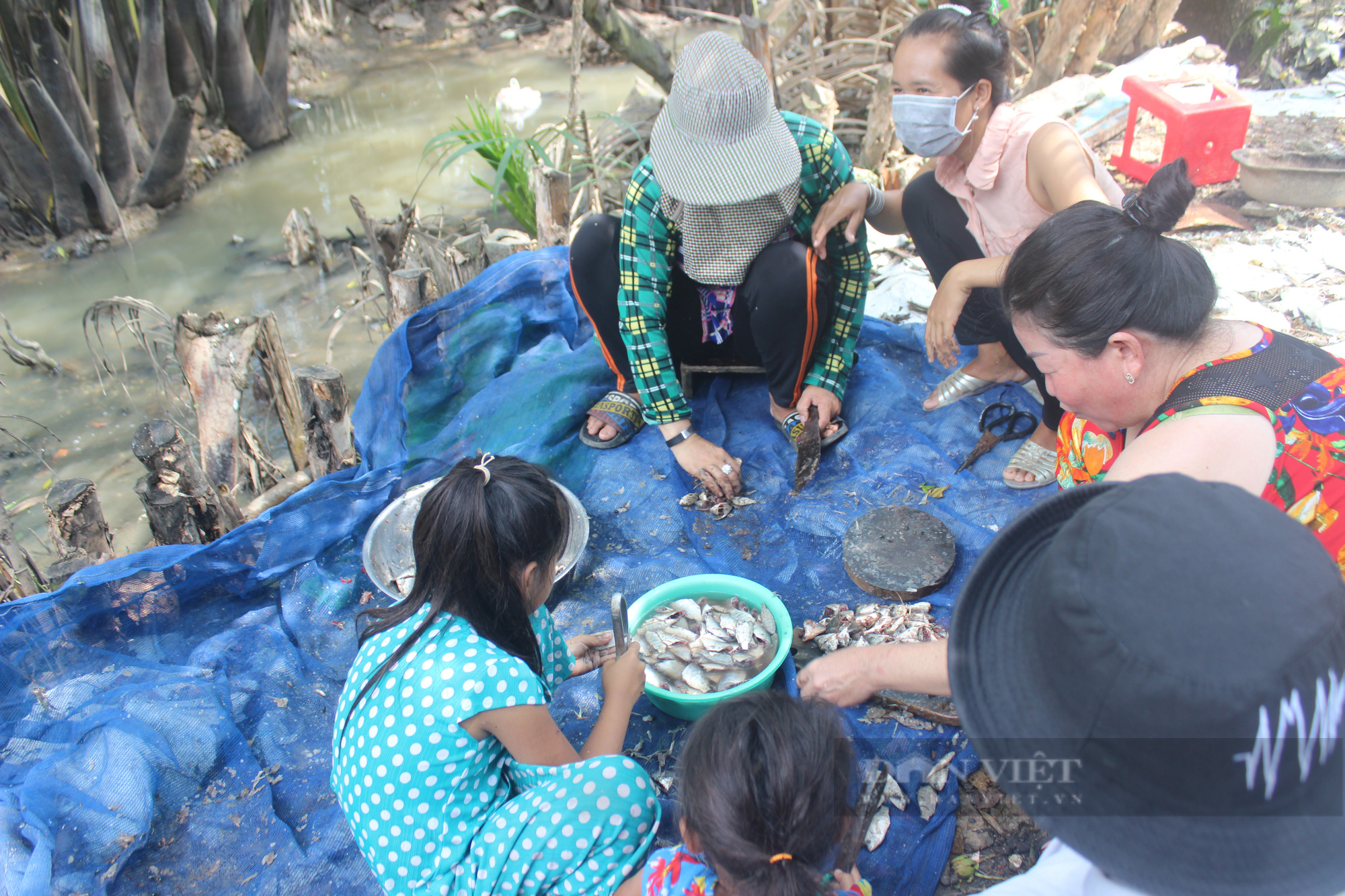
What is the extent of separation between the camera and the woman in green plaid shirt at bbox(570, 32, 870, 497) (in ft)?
7.30

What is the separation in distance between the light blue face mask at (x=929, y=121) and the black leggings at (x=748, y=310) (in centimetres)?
45

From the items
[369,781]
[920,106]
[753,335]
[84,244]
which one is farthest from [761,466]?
[84,244]

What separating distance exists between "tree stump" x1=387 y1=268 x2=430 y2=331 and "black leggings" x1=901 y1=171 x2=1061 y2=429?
6.35ft

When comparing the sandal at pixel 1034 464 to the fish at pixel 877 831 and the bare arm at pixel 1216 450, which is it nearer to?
the bare arm at pixel 1216 450

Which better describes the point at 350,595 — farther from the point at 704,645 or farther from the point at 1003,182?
the point at 1003,182

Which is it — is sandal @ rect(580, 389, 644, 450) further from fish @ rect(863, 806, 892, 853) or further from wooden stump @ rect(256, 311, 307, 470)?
fish @ rect(863, 806, 892, 853)

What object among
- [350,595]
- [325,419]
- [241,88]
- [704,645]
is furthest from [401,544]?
[241,88]

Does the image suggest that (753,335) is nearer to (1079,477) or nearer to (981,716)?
(1079,477)

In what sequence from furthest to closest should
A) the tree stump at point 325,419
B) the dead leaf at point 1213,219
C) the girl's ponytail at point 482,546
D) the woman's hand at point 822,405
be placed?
the dead leaf at point 1213,219
the tree stump at point 325,419
the woman's hand at point 822,405
the girl's ponytail at point 482,546

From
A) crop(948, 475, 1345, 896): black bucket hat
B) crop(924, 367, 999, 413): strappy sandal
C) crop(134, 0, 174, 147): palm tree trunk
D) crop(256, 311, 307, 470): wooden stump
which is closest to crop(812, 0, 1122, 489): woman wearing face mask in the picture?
crop(924, 367, 999, 413): strappy sandal

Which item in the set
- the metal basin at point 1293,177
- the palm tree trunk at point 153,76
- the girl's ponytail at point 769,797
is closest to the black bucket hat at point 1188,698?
the girl's ponytail at point 769,797

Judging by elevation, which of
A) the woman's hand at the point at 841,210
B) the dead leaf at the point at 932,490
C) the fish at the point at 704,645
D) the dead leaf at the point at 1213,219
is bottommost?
the dead leaf at the point at 932,490

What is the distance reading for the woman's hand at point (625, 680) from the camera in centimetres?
178

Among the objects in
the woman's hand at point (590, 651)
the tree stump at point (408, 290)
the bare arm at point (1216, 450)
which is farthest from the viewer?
the tree stump at point (408, 290)
